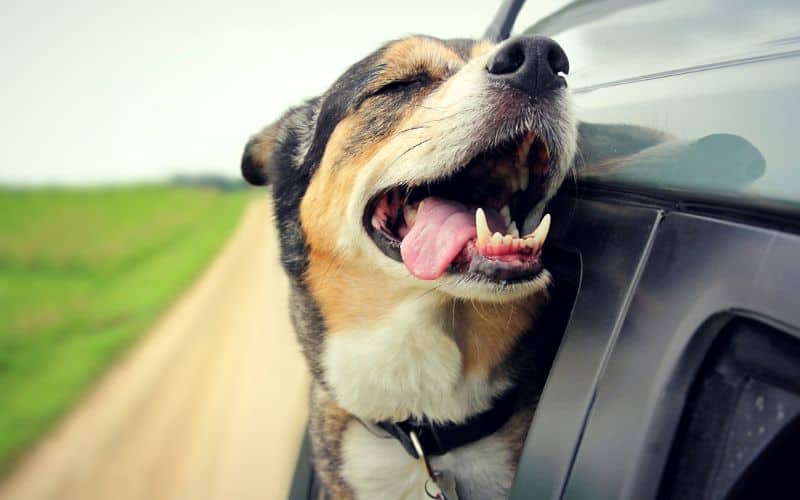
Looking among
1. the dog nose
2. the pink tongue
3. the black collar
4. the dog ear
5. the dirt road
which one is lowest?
the dirt road

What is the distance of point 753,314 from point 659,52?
768 millimetres

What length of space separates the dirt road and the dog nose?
1599mm

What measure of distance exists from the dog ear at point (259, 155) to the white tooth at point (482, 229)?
1.74 m

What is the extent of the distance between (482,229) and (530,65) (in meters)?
0.49

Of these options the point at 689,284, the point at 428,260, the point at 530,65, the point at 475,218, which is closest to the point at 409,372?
the point at 428,260

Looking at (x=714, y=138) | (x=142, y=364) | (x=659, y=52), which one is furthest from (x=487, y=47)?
(x=142, y=364)

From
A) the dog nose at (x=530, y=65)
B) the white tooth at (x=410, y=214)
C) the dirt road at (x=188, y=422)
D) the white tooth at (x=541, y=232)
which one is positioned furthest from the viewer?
the dirt road at (x=188, y=422)

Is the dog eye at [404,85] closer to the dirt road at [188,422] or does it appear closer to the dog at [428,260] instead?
the dog at [428,260]

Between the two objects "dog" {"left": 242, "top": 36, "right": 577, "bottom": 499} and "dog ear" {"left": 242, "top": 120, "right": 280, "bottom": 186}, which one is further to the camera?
"dog ear" {"left": 242, "top": 120, "right": 280, "bottom": 186}

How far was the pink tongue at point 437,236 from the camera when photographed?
6.23ft

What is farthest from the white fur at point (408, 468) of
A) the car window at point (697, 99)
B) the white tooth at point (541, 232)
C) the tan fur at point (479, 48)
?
the tan fur at point (479, 48)

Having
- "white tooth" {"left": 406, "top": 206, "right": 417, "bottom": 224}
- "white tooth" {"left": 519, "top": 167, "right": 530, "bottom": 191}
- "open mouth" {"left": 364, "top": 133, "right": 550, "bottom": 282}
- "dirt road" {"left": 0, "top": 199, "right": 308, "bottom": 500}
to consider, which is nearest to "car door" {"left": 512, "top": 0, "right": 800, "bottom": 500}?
"open mouth" {"left": 364, "top": 133, "right": 550, "bottom": 282}

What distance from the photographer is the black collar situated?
209 cm

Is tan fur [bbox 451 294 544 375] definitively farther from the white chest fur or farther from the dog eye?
the dog eye
